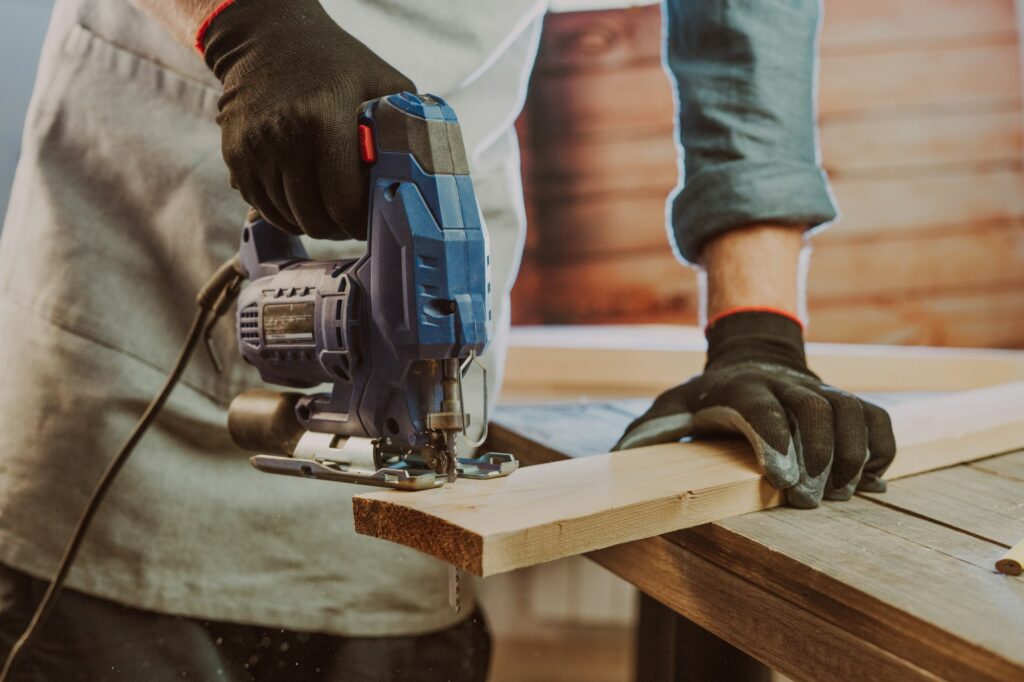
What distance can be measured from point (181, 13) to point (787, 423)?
0.76 meters

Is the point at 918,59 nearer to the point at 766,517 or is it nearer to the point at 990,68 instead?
the point at 990,68

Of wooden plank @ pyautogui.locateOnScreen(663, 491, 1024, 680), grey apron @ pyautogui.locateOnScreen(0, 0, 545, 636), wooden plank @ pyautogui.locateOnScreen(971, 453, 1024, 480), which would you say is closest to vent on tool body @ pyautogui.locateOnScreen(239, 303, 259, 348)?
grey apron @ pyautogui.locateOnScreen(0, 0, 545, 636)

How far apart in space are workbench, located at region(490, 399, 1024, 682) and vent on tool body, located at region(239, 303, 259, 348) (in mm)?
483

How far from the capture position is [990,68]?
2.46 metres

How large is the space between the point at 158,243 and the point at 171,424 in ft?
0.76

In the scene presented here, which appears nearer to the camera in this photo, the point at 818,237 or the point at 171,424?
the point at 171,424

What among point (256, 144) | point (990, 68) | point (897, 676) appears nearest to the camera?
point (897, 676)

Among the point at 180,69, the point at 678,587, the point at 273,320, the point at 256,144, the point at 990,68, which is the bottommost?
the point at 678,587

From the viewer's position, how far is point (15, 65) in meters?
1.29

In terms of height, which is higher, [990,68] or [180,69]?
[990,68]

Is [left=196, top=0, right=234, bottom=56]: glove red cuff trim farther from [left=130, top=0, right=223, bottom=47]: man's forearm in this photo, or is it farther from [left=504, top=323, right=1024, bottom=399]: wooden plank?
[left=504, top=323, right=1024, bottom=399]: wooden plank

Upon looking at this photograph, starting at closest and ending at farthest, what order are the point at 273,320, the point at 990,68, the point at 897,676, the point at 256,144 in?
the point at 897,676, the point at 256,144, the point at 273,320, the point at 990,68

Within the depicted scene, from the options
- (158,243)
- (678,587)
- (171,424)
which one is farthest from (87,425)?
(678,587)

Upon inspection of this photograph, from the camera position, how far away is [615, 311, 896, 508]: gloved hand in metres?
0.89
